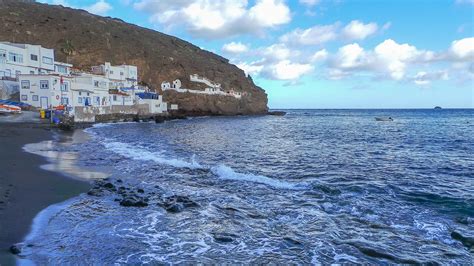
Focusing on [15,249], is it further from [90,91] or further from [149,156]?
[90,91]

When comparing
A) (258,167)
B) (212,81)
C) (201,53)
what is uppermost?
(201,53)

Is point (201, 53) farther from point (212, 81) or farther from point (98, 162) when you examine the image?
point (98, 162)

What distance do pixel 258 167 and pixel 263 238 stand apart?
499 inches

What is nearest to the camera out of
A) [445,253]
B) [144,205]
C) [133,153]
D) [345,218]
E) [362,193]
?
[445,253]

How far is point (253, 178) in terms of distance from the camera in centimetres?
1853

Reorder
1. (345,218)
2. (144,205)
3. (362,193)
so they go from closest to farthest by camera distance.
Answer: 1. (345,218)
2. (144,205)
3. (362,193)

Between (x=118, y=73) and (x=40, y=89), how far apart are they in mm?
39809

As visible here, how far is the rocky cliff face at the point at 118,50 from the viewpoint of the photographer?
109500 mm

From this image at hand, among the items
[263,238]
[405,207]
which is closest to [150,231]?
[263,238]

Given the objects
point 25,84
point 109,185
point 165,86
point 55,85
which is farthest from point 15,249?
point 165,86

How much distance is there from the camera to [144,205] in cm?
1284

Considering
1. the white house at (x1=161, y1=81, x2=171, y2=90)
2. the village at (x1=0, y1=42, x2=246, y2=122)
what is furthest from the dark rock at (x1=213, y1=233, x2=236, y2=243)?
the white house at (x1=161, y1=81, x2=171, y2=90)

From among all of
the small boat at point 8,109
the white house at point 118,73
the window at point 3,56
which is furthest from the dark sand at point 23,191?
the white house at point 118,73

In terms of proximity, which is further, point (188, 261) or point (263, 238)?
point (263, 238)
